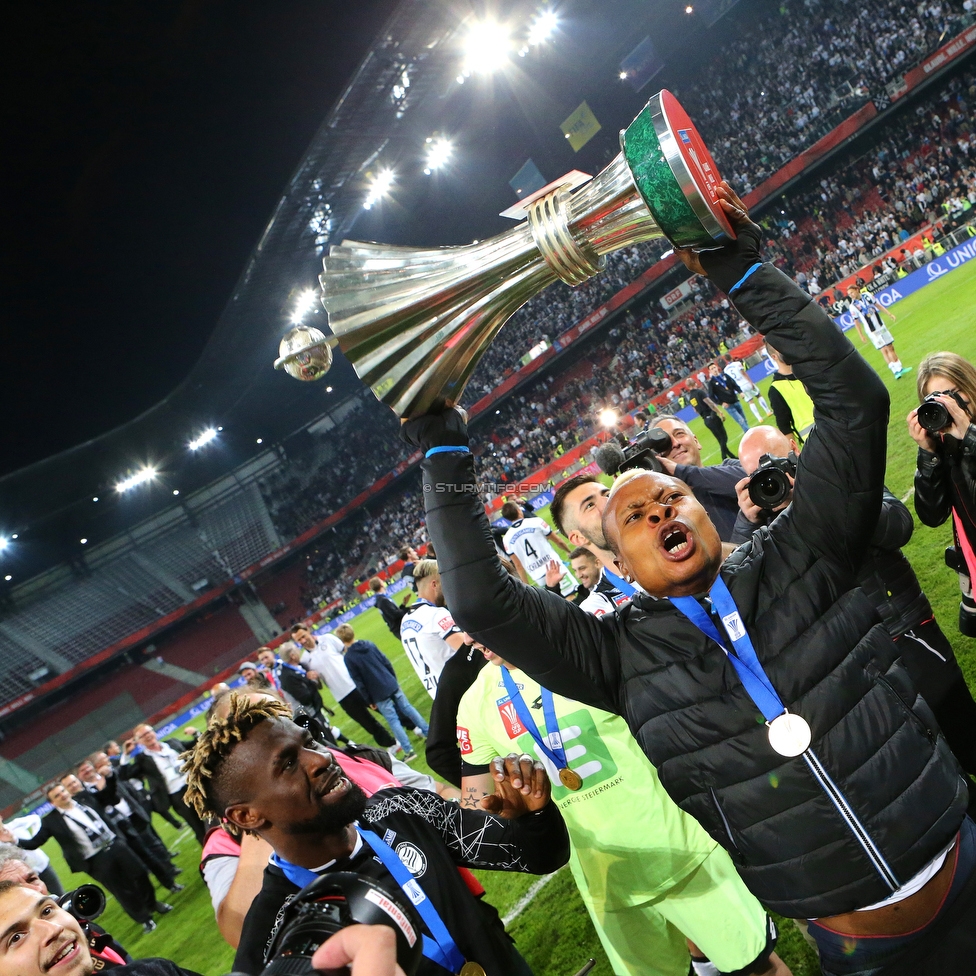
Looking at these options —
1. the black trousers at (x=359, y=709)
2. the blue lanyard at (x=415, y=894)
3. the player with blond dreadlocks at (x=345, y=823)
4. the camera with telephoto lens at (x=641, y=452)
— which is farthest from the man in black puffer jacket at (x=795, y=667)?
the black trousers at (x=359, y=709)

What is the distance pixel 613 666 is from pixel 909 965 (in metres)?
0.97

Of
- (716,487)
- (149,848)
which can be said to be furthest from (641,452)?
(149,848)

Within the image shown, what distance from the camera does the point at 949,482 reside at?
295 cm

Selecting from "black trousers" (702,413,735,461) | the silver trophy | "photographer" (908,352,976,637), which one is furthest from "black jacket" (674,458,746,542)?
"black trousers" (702,413,735,461)

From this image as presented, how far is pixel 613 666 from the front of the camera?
6.37ft

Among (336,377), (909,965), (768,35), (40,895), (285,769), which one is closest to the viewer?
(909,965)

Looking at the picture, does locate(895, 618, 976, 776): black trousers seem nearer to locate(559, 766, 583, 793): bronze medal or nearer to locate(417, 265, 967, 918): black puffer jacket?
locate(417, 265, 967, 918): black puffer jacket

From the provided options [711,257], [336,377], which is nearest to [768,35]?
[336,377]

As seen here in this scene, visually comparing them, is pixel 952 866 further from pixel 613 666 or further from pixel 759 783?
pixel 613 666

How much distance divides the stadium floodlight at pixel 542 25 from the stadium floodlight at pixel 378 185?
891 cm

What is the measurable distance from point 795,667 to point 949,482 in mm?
1810

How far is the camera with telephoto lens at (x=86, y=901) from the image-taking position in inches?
94.3

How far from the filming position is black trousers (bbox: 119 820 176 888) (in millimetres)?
8930

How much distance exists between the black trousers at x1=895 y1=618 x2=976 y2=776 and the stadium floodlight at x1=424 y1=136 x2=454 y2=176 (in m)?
33.1
